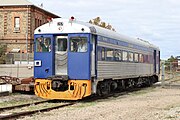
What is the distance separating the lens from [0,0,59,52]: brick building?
5109 cm

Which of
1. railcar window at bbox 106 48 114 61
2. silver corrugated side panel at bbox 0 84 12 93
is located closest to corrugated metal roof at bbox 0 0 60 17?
silver corrugated side panel at bbox 0 84 12 93

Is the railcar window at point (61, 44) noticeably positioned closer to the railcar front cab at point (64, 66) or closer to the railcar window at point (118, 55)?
the railcar front cab at point (64, 66)

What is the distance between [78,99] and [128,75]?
6511 mm

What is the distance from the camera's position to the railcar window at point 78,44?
17.3 m

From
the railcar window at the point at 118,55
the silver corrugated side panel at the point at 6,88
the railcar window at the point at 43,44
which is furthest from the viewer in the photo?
the railcar window at the point at 118,55

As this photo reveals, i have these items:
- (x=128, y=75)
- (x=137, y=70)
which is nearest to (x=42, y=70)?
(x=128, y=75)

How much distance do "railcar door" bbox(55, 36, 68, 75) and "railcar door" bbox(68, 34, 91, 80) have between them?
361 millimetres

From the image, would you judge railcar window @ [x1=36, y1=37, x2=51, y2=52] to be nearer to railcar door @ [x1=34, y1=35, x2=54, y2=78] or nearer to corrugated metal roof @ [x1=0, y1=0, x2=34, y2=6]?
railcar door @ [x1=34, y1=35, x2=54, y2=78]

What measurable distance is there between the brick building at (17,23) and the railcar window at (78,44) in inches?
1326

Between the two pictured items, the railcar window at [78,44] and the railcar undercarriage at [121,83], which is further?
the railcar undercarriage at [121,83]

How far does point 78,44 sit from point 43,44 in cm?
163

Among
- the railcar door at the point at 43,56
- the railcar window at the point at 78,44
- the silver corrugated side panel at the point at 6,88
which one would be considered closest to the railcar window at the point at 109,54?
the railcar window at the point at 78,44

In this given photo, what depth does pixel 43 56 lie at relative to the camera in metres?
17.8

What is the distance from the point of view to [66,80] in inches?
674
